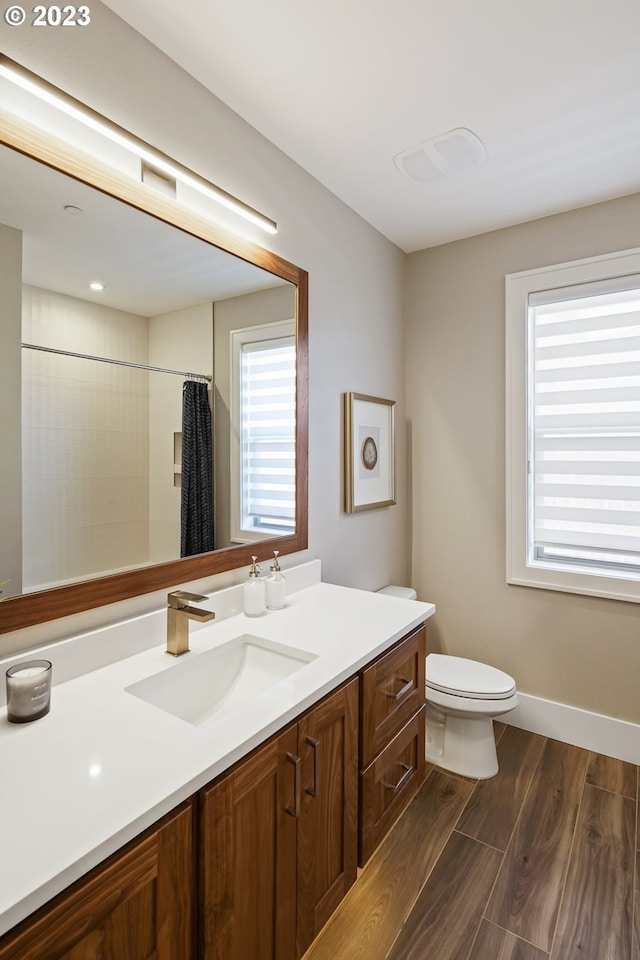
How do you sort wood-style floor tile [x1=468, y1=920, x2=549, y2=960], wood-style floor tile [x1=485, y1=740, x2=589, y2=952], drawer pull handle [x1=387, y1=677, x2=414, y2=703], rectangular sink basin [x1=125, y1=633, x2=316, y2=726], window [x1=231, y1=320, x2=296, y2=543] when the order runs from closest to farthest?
rectangular sink basin [x1=125, y1=633, x2=316, y2=726] → wood-style floor tile [x1=468, y1=920, x2=549, y2=960] → wood-style floor tile [x1=485, y1=740, x2=589, y2=952] → drawer pull handle [x1=387, y1=677, x2=414, y2=703] → window [x1=231, y1=320, x2=296, y2=543]

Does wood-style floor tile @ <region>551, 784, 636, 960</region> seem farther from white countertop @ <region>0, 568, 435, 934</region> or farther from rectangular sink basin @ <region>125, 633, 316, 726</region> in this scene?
rectangular sink basin @ <region>125, 633, 316, 726</region>

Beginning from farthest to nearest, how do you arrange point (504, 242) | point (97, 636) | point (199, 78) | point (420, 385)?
point (420, 385), point (504, 242), point (199, 78), point (97, 636)

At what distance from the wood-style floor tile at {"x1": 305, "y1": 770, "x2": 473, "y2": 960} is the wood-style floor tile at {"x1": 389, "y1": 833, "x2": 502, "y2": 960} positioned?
0.09 ft

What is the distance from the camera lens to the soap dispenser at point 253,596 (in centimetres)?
155

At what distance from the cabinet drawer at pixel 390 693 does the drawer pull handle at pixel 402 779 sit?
16cm

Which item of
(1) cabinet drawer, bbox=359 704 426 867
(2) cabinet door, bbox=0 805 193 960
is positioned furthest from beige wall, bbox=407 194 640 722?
(2) cabinet door, bbox=0 805 193 960

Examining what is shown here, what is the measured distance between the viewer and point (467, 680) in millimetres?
2082

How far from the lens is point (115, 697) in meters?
1.05

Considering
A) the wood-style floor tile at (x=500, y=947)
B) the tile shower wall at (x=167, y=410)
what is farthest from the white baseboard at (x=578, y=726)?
the tile shower wall at (x=167, y=410)

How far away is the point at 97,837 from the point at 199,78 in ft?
6.13

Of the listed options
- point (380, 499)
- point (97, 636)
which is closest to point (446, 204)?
point (380, 499)

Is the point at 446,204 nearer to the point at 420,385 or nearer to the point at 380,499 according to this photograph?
the point at 420,385

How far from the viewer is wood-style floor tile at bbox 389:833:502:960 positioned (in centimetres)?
132

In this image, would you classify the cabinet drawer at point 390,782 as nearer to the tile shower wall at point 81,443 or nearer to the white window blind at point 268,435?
the white window blind at point 268,435
